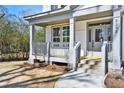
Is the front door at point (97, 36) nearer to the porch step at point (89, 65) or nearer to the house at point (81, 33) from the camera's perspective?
the house at point (81, 33)

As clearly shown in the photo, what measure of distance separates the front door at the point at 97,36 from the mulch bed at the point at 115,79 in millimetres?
4452

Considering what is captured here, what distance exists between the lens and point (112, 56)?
9492 mm

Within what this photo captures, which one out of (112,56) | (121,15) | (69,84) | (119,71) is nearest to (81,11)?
(121,15)

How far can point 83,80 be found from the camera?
859cm

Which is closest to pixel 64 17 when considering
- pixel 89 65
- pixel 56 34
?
pixel 89 65

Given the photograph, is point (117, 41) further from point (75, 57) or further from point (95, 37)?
point (95, 37)

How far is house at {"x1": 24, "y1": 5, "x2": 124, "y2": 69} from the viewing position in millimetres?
9352

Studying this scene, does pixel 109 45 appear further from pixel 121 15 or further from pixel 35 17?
pixel 35 17

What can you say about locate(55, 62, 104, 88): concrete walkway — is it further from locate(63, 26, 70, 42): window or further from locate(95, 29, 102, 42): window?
locate(63, 26, 70, 42): window

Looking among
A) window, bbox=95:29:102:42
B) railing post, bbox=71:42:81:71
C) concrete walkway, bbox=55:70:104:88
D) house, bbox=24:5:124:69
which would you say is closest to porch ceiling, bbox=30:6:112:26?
house, bbox=24:5:124:69

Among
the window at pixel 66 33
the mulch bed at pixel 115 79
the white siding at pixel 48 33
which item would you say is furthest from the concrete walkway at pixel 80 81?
the white siding at pixel 48 33

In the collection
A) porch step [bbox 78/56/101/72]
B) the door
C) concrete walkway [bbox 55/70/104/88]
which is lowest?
concrete walkway [bbox 55/70/104/88]

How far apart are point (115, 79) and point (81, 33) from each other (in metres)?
6.11

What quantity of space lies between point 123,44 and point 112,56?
0.88 m
